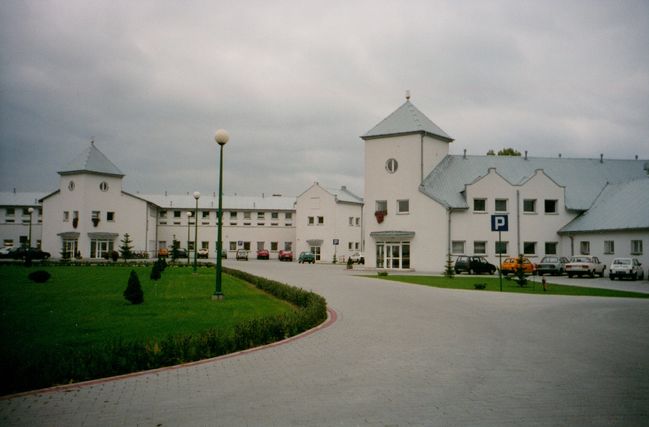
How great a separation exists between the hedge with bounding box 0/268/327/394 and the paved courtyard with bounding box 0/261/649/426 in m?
0.39

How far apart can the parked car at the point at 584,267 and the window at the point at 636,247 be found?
236 cm

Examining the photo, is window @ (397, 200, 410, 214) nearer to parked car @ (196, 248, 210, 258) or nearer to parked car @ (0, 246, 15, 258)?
parked car @ (196, 248, 210, 258)

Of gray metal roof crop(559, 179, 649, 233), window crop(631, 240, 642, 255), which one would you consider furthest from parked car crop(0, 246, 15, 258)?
window crop(631, 240, 642, 255)

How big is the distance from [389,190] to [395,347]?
3951cm

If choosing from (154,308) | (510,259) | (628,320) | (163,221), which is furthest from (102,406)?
(163,221)

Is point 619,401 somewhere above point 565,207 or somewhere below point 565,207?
below

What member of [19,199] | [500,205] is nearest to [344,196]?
[500,205]

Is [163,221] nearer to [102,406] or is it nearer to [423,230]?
[423,230]

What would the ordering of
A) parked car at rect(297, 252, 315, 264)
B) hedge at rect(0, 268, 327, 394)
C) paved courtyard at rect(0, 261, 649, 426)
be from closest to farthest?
1. paved courtyard at rect(0, 261, 649, 426)
2. hedge at rect(0, 268, 327, 394)
3. parked car at rect(297, 252, 315, 264)

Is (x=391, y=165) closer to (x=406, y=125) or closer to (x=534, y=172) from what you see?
(x=406, y=125)

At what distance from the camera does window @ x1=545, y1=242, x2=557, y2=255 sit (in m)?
48.3

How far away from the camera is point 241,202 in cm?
9412

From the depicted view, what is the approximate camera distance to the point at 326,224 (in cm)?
7781

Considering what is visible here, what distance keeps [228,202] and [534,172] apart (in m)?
55.8
